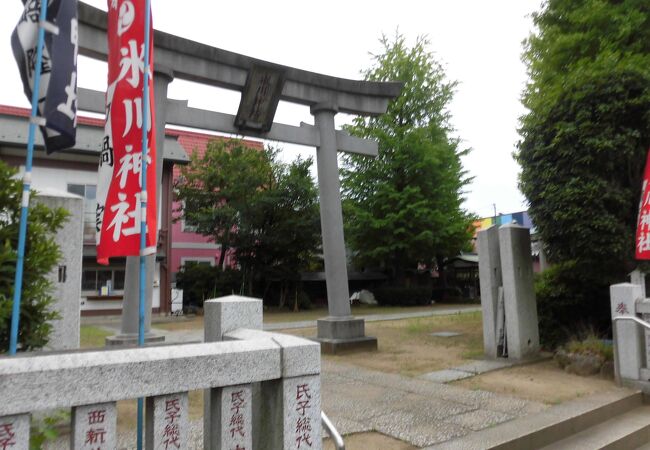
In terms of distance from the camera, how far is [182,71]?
8.16 m

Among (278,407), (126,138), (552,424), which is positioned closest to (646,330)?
(552,424)

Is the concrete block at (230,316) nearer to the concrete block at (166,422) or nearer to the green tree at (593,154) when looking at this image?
the concrete block at (166,422)

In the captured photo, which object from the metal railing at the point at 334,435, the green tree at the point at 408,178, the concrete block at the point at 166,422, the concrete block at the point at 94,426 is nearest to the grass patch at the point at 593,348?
the metal railing at the point at 334,435

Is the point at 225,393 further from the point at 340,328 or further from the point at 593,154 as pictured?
the point at 593,154

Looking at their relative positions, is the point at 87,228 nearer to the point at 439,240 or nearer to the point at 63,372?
the point at 439,240

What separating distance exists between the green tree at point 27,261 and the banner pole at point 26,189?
0.30 meters

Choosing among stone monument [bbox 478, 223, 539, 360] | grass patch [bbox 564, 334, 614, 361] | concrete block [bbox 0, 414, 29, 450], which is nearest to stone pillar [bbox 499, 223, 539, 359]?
stone monument [bbox 478, 223, 539, 360]

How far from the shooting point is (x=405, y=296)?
24.0m

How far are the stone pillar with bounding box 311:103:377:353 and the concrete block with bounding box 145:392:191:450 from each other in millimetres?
6869

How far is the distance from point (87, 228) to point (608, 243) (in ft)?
58.9

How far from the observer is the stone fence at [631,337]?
6629mm

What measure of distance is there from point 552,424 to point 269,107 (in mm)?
6728

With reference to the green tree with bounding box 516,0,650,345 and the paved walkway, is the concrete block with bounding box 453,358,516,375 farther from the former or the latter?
the green tree with bounding box 516,0,650,345

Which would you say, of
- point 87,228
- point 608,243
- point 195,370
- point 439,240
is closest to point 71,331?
point 195,370
